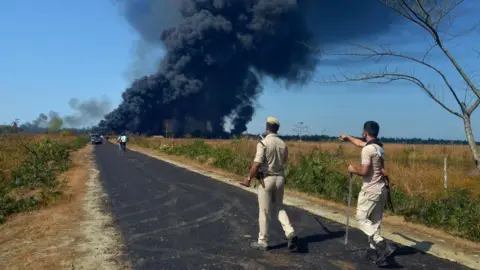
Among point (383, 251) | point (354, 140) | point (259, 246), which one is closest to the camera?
point (383, 251)

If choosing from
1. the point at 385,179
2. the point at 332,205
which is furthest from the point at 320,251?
the point at 332,205

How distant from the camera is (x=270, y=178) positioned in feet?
22.0

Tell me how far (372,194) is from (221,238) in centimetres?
267

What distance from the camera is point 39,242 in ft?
24.5

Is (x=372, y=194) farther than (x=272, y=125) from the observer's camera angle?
No

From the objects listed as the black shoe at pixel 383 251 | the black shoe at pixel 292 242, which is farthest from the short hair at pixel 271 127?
the black shoe at pixel 383 251

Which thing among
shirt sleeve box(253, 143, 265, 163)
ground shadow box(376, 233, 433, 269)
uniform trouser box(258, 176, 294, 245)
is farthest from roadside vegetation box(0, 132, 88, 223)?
ground shadow box(376, 233, 433, 269)

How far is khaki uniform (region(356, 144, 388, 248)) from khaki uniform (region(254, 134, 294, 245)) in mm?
1095

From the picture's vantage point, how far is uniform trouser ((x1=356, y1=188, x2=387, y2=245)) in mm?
6262

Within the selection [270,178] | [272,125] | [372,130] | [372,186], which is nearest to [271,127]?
[272,125]

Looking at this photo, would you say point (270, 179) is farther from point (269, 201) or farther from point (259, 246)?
point (259, 246)

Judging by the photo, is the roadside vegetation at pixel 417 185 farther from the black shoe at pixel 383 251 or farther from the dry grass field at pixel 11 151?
the dry grass field at pixel 11 151

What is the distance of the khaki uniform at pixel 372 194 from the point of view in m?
6.21

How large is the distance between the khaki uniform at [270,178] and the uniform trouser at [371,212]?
1058 millimetres
